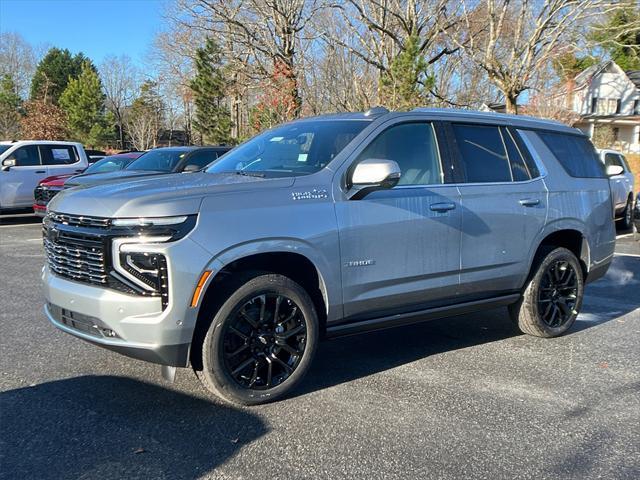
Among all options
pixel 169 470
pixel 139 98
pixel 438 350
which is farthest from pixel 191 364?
pixel 139 98

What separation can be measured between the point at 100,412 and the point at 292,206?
1.79 meters

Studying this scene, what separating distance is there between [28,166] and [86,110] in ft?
129

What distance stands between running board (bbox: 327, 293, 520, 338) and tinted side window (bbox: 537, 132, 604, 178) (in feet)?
4.71

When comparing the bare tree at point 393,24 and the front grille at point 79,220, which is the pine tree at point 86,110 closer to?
the bare tree at point 393,24

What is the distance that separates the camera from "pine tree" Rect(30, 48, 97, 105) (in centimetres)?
5481

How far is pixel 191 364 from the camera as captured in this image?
12.3 ft

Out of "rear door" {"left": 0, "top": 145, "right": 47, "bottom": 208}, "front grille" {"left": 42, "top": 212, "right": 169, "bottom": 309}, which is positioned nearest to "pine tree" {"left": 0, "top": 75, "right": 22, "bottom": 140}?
"rear door" {"left": 0, "top": 145, "right": 47, "bottom": 208}

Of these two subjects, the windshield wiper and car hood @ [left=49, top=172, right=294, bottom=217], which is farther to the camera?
the windshield wiper

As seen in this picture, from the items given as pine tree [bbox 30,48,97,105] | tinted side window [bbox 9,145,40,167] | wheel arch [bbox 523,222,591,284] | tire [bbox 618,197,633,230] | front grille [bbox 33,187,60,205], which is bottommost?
tire [bbox 618,197,633,230]

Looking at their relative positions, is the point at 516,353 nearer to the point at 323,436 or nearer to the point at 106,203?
the point at 323,436

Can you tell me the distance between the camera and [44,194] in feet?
42.3

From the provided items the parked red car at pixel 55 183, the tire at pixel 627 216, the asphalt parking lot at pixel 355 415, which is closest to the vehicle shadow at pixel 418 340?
the asphalt parking lot at pixel 355 415

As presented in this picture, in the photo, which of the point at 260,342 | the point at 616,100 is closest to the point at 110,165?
the point at 260,342

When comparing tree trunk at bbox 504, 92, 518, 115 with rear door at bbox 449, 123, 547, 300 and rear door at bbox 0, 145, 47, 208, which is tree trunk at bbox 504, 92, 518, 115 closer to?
rear door at bbox 0, 145, 47, 208
